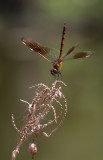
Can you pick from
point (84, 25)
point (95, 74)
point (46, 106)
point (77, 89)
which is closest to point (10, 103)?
point (77, 89)

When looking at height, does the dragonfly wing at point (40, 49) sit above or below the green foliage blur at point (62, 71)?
below

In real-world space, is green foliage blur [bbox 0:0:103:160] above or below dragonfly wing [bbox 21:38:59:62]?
above

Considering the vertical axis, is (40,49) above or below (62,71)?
below

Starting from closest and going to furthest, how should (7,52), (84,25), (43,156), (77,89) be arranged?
1. (43,156)
2. (77,89)
3. (84,25)
4. (7,52)

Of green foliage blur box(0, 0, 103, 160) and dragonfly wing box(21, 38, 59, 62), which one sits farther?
green foliage blur box(0, 0, 103, 160)

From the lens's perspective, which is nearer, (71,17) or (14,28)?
(71,17)

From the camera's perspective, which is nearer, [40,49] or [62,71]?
[40,49]

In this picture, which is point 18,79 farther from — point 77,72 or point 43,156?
point 43,156

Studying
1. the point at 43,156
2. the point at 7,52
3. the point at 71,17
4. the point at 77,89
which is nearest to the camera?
the point at 43,156
